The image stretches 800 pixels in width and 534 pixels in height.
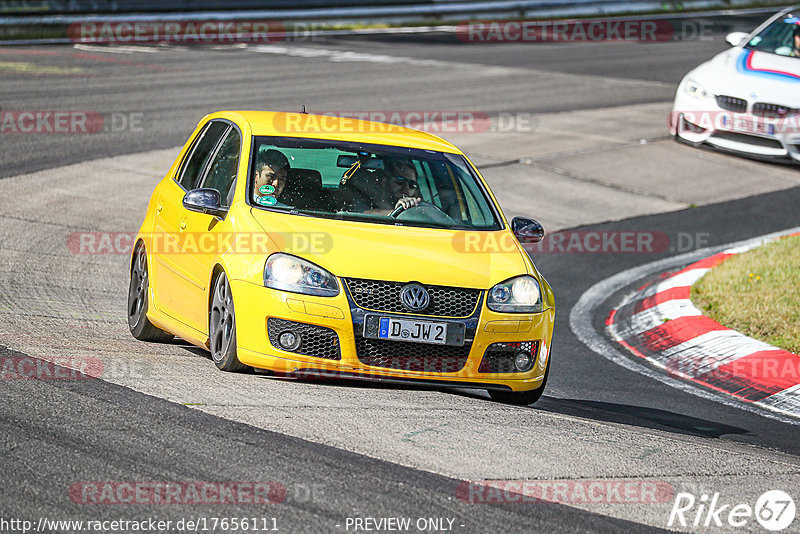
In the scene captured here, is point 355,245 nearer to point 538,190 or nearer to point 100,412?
point 100,412

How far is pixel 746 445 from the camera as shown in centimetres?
683

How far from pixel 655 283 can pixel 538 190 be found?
3.53 metres

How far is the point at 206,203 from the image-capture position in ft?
23.1

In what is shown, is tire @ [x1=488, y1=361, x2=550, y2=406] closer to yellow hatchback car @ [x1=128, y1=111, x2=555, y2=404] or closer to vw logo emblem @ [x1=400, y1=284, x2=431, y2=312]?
yellow hatchback car @ [x1=128, y1=111, x2=555, y2=404]

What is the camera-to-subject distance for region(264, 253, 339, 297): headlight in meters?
6.44

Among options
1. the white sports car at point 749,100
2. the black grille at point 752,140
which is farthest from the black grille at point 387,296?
the black grille at point 752,140

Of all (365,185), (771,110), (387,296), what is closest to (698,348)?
(365,185)

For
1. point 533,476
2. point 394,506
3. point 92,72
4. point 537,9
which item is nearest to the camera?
point 394,506

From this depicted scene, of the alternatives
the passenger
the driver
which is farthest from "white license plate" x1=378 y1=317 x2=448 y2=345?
the passenger

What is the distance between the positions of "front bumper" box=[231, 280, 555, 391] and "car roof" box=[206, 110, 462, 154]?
1469 mm

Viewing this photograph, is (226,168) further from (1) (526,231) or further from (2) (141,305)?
(1) (526,231)

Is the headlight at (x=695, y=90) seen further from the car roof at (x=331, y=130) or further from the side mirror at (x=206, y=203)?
the side mirror at (x=206, y=203)

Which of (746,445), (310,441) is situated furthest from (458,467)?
(746,445)

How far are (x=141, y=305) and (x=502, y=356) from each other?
258cm
